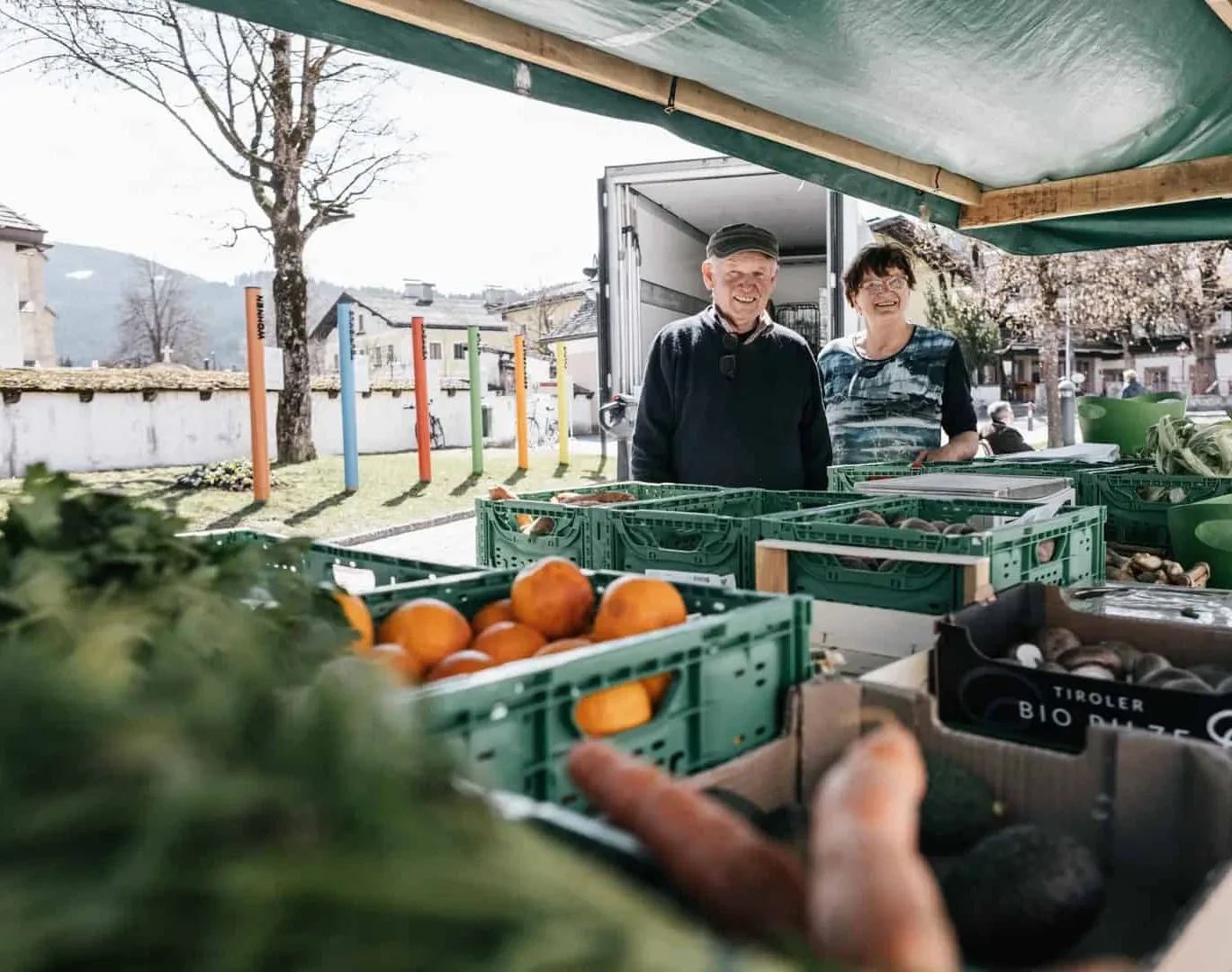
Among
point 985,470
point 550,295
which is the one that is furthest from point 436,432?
point 550,295

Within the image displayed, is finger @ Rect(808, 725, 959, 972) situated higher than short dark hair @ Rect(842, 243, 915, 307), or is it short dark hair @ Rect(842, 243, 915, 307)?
short dark hair @ Rect(842, 243, 915, 307)

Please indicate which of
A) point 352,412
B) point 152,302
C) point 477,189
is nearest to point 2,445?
point 352,412

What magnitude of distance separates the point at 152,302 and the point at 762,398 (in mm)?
66169

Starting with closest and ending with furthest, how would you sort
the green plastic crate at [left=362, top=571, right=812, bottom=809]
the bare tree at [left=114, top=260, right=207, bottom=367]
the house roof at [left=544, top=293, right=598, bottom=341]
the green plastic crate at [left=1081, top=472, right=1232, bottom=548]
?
the green plastic crate at [left=362, top=571, right=812, bottom=809], the green plastic crate at [left=1081, top=472, right=1232, bottom=548], the house roof at [left=544, top=293, right=598, bottom=341], the bare tree at [left=114, top=260, right=207, bottom=367]

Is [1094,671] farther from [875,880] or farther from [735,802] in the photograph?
[875,880]

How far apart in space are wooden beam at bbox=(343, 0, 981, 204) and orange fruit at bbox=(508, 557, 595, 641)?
1.79 metres

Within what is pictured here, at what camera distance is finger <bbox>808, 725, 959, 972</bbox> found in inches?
25.1

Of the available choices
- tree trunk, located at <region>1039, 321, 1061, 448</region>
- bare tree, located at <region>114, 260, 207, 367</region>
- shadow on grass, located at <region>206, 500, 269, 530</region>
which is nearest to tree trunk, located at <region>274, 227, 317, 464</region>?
shadow on grass, located at <region>206, 500, 269, 530</region>

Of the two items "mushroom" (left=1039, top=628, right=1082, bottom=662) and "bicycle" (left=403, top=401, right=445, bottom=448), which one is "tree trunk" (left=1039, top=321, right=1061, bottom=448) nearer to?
"bicycle" (left=403, top=401, right=445, bottom=448)

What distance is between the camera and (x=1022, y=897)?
1.10 m

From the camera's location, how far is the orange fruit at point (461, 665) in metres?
1.57

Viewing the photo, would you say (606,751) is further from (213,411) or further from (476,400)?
(213,411)

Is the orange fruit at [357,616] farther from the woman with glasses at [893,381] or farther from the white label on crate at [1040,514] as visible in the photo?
the woman with glasses at [893,381]

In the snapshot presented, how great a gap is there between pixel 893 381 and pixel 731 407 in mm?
1184
